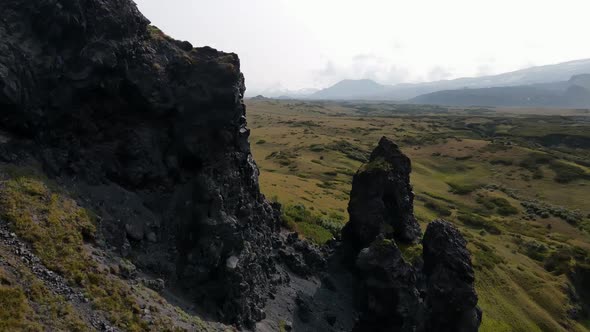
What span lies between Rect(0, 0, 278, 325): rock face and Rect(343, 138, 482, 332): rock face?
37.2 feet

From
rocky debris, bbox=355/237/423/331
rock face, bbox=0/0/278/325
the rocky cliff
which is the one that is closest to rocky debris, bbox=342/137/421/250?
the rocky cliff

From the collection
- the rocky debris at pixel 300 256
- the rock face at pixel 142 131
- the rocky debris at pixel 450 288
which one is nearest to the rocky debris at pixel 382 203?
the rocky debris at pixel 300 256

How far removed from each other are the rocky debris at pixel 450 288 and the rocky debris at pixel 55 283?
28.1 m

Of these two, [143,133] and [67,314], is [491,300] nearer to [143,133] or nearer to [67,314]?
[143,133]

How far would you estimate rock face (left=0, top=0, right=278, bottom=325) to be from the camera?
105 ft

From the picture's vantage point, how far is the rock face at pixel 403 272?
3984cm

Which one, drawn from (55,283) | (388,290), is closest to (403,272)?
(388,290)

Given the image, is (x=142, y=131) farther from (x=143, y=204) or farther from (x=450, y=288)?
(x=450, y=288)

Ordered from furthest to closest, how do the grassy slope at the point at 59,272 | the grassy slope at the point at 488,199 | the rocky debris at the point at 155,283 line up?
the grassy slope at the point at 488,199, the rocky debris at the point at 155,283, the grassy slope at the point at 59,272

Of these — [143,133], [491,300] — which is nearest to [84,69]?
[143,133]

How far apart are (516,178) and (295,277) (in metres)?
120

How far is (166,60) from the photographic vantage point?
3975 centimetres

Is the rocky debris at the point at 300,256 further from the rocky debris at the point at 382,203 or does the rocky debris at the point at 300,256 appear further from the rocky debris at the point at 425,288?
the rocky debris at the point at 425,288

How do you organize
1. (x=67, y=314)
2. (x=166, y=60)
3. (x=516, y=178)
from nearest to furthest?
(x=67, y=314)
(x=166, y=60)
(x=516, y=178)
